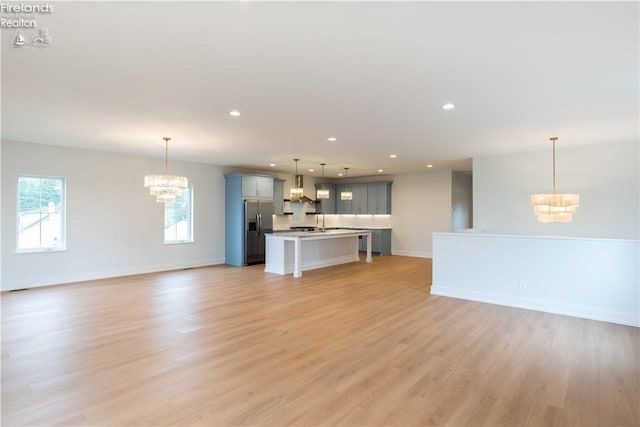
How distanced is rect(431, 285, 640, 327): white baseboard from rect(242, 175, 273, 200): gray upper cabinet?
5.11 meters

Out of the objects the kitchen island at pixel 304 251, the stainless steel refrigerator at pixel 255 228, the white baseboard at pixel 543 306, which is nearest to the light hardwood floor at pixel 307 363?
the white baseboard at pixel 543 306

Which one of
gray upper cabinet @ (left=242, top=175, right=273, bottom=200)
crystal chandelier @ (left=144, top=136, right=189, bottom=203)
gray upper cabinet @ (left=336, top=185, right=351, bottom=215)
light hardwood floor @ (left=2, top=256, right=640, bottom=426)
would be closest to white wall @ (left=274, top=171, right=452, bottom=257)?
gray upper cabinet @ (left=336, top=185, right=351, bottom=215)

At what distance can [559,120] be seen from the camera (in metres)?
4.48

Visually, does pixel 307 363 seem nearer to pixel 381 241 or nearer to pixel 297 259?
pixel 297 259

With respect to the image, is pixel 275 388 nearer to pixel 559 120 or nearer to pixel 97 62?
pixel 97 62

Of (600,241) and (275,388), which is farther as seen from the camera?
(600,241)

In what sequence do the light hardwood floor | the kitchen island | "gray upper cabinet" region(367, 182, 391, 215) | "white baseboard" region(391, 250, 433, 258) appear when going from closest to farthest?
the light hardwood floor < the kitchen island < "white baseboard" region(391, 250, 433, 258) < "gray upper cabinet" region(367, 182, 391, 215)

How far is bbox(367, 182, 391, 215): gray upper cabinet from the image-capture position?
1111 cm

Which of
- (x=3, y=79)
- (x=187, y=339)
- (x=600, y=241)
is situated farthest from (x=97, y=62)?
(x=600, y=241)

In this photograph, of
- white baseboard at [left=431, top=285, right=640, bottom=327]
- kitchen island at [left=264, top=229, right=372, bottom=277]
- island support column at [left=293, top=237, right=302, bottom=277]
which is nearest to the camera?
white baseboard at [left=431, top=285, right=640, bottom=327]

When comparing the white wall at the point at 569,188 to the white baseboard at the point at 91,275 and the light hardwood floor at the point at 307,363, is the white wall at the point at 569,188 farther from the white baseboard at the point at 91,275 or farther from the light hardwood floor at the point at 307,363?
the white baseboard at the point at 91,275

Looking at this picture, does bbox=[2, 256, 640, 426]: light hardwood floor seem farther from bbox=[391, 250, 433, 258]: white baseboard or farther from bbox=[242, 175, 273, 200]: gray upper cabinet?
bbox=[391, 250, 433, 258]: white baseboard

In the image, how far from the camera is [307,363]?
3.13 meters

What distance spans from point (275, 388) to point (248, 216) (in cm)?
638
